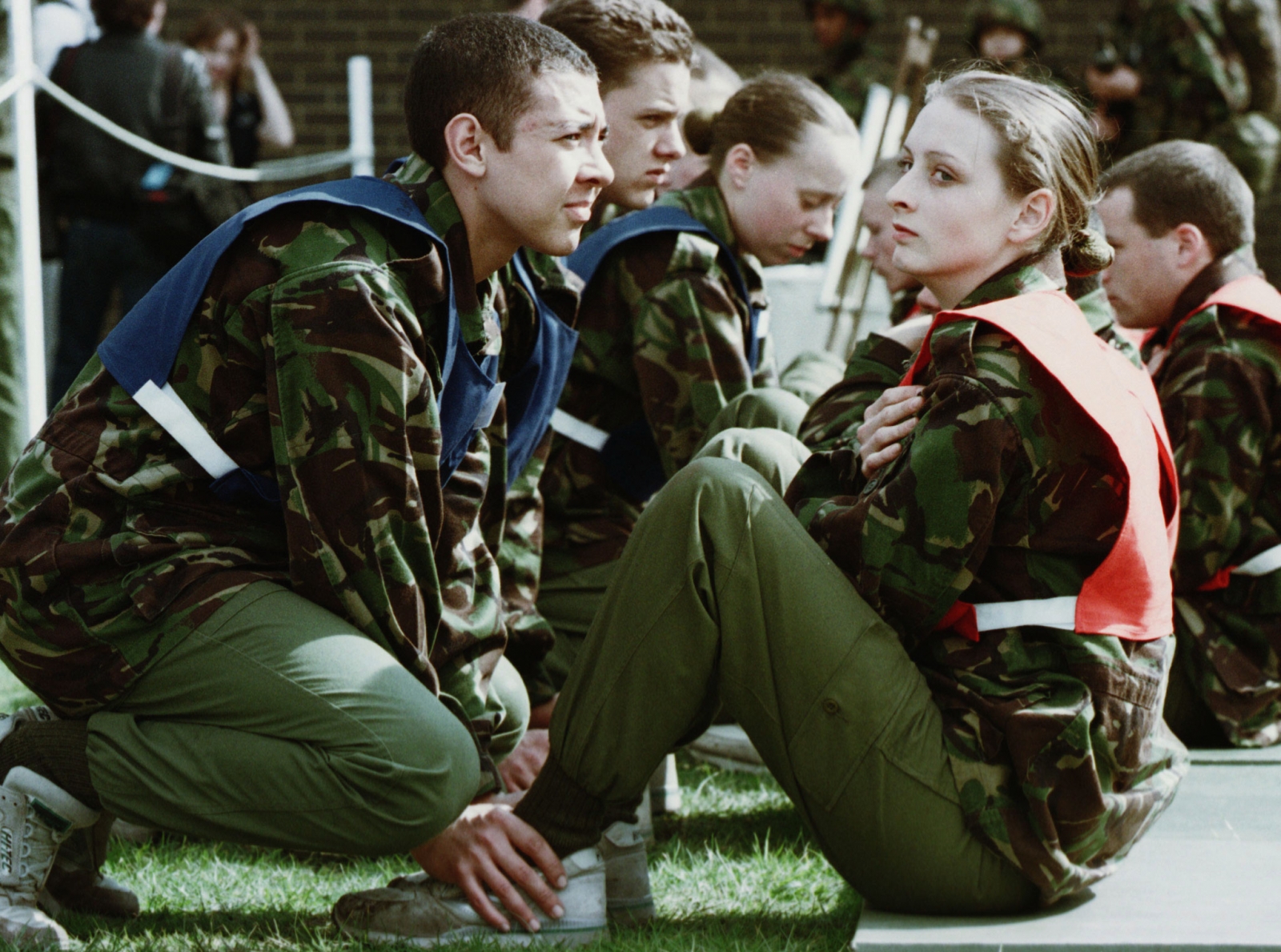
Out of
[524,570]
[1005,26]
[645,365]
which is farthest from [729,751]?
[1005,26]

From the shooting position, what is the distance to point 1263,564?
9.98 feet

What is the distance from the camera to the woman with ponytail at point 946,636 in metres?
1.97

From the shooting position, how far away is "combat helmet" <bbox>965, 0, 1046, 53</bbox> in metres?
7.27

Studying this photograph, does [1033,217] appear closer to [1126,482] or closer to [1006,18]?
[1126,482]

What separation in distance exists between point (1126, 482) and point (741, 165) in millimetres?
1563

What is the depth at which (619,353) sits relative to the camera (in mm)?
3180

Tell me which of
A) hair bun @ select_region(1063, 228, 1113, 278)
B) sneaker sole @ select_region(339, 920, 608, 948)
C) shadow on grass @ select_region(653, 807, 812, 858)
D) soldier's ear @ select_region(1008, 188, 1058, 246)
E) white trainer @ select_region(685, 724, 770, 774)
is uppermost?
soldier's ear @ select_region(1008, 188, 1058, 246)

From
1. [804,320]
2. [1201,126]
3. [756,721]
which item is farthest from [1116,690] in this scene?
[1201,126]

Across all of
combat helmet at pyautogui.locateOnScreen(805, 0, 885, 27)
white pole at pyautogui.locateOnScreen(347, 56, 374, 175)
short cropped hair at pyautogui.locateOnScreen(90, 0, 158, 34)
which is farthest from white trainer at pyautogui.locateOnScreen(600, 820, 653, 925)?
combat helmet at pyautogui.locateOnScreen(805, 0, 885, 27)

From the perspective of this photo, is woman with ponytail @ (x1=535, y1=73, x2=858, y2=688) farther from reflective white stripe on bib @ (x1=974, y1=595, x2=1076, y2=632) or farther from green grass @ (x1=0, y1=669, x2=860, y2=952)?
reflective white stripe on bib @ (x1=974, y1=595, x2=1076, y2=632)

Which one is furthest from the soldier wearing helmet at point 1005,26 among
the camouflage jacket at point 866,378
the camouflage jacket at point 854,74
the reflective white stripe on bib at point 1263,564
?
the camouflage jacket at point 866,378

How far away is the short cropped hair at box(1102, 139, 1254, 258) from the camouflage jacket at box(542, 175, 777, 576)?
0.94 meters

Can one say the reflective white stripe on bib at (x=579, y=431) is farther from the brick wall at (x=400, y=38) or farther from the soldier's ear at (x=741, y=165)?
the brick wall at (x=400, y=38)

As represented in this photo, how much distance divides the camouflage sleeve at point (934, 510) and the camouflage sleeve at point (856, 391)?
0.47 m
